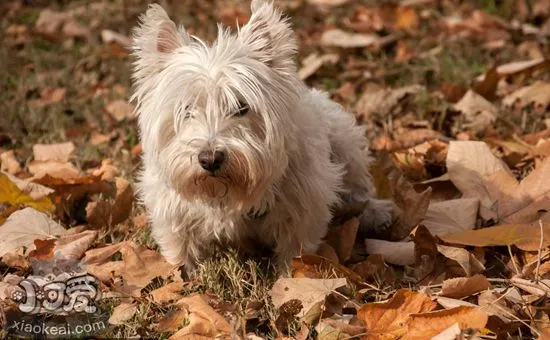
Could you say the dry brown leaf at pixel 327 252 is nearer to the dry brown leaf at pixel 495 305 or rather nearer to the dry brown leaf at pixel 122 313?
the dry brown leaf at pixel 495 305

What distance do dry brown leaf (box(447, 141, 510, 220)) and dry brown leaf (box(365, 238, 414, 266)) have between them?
0.55 m

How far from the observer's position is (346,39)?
7.05 meters

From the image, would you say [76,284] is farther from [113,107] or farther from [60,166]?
[113,107]

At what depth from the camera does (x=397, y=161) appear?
15.5ft

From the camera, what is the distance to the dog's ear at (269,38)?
354 centimetres

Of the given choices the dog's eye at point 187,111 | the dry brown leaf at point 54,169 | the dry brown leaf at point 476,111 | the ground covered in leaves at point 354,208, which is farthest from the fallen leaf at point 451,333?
the dry brown leaf at point 476,111

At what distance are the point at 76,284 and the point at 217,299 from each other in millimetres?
595

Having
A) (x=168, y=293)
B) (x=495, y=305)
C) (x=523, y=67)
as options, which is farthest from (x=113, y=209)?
(x=523, y=67)

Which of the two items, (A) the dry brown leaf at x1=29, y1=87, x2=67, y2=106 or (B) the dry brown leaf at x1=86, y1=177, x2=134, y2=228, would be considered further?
(A) the dry brown leaf at x1=29, y1=87, x2=67, y2=106

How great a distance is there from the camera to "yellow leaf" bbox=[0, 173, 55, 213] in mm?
4027

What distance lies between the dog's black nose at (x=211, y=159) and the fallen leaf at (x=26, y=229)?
988 millimetres

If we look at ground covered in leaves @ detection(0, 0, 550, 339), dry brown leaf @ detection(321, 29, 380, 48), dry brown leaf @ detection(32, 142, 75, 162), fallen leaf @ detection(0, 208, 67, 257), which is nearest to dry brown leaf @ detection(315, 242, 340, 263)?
ground covered in leaves @ detection(0, 0, 550, 339)

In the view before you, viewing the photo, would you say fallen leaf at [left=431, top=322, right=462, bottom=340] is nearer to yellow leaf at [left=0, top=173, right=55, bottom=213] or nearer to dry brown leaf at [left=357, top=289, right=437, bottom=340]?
dry brown leaf at [left=357, top=289, right=437, bottom=340]

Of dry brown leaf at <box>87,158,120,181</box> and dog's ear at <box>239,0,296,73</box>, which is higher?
dog's ear at <box>239,0,296,73</box>
